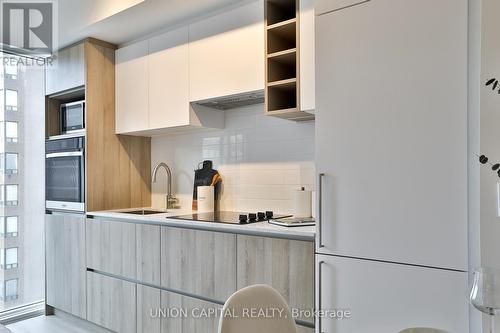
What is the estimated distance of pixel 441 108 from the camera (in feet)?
4.95

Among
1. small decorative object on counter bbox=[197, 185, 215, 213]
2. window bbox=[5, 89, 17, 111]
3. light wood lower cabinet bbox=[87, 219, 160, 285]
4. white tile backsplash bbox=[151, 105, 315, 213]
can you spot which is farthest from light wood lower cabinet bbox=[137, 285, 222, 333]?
window bbox=[5, 89, 17, 111]

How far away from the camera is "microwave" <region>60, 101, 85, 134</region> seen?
3.18m

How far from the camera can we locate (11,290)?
3.39 metres

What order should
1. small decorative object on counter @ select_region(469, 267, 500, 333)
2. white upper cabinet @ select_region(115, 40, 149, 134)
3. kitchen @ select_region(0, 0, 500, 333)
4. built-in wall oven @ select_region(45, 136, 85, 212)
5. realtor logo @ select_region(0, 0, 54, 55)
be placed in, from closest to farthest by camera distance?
small decorative object on counter @ select_region(469, 267, 500, 333)
kitchen @ select_region(0, 0, 500, 333)
realtor logo @ select_region(0, 0, 54, 55)
white upper cabinet @ select_region(115, 40, 149, 134)
built-in wall oven @ select_region(45, 136, 85, 212)

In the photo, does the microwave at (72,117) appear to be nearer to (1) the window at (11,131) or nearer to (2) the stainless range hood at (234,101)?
(1) the window at (11,131)

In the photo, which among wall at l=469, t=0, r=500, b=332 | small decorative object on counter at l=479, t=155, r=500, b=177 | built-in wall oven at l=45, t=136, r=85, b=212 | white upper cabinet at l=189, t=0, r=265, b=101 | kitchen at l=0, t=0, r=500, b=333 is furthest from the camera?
built-in wall oven at l=45, t=136, r=85, b=212

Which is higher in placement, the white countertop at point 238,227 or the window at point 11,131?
the window at point 11,131

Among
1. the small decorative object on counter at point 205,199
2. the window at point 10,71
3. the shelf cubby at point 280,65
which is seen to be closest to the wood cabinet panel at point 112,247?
the small decorative object on counter at point 205,199

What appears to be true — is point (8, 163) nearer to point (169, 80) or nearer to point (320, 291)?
point (169, 80)

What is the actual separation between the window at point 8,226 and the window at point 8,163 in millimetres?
406

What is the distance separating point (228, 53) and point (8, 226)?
99.8 inches

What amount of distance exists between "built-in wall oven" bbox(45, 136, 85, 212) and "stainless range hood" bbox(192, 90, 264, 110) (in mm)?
1154

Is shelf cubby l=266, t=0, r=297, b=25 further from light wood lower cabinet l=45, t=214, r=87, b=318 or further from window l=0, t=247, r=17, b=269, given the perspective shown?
window l=0, t=247, r=17, b=269

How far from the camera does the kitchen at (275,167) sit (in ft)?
4.85
